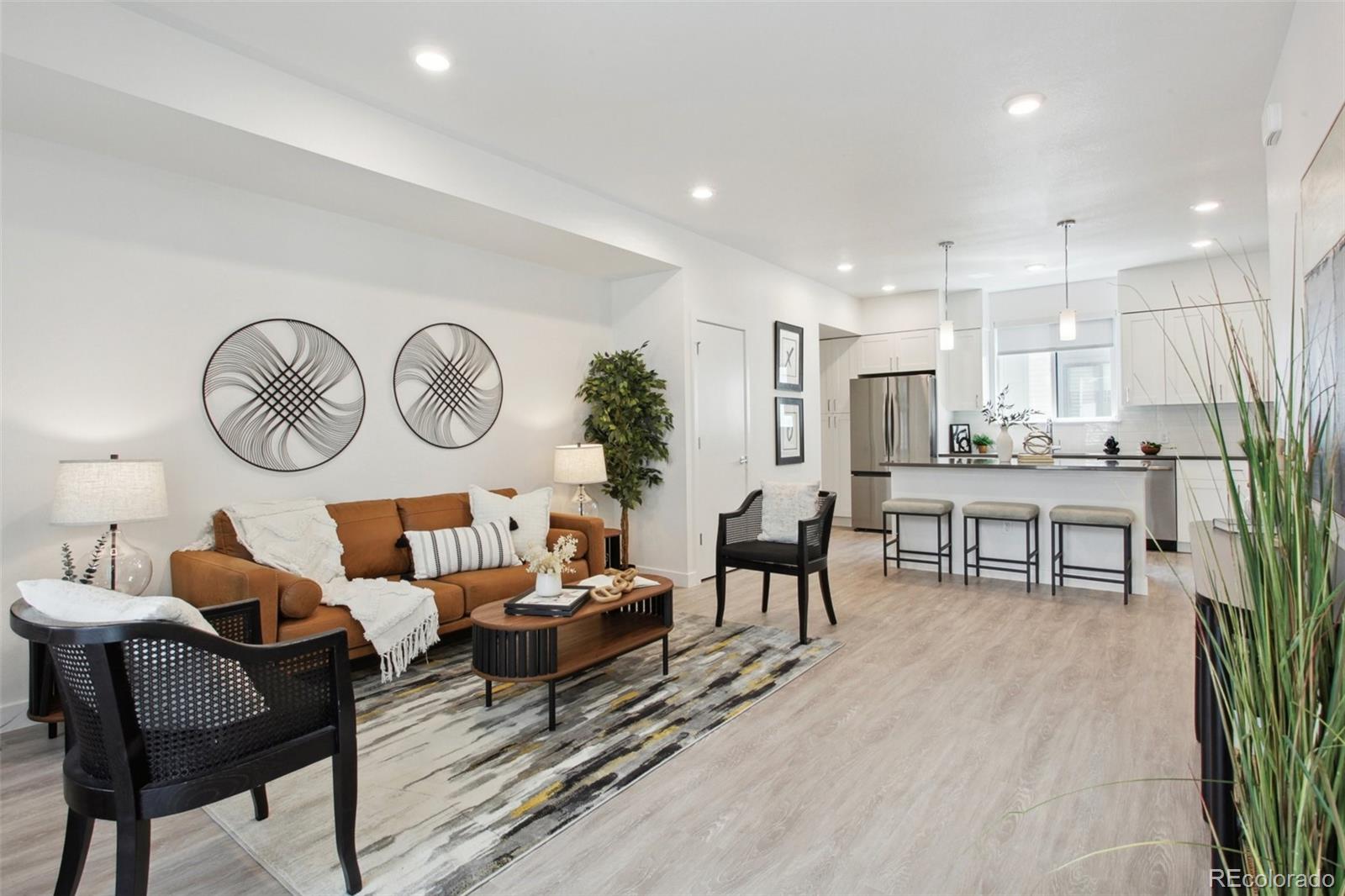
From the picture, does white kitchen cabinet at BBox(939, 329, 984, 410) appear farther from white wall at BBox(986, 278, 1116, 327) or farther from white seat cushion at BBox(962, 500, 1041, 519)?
white seat cushion at BBox(962, 500, 1041, 519)

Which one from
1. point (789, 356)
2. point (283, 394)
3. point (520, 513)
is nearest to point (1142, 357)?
point (789, 356)

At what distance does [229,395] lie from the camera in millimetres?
3625

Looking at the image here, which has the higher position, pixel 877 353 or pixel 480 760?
pixel 877 353

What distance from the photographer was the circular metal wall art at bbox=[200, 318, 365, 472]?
11.9 ft

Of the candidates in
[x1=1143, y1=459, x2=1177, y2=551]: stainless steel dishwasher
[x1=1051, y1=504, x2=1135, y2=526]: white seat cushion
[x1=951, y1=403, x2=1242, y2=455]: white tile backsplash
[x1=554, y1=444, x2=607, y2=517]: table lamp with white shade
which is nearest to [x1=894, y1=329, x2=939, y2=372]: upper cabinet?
[x1=951, y1=403, x2=1242, y2=455]: white tile backsplash

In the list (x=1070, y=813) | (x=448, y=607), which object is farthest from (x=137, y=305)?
(x=1070, y=813)

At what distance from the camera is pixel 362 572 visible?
151 inches

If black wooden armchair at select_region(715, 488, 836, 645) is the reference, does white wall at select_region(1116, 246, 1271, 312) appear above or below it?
above

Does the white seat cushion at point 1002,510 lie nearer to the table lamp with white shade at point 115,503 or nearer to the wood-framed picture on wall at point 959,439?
the wood-framed picture on wall at point 959,439

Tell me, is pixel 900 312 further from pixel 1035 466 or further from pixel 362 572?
pixel 362 572

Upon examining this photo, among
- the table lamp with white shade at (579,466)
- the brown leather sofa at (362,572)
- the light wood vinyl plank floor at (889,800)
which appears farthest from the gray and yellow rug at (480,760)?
the table lamp with white shade at (579,466)

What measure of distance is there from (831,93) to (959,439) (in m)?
5.43

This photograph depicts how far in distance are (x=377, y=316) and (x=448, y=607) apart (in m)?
1.87

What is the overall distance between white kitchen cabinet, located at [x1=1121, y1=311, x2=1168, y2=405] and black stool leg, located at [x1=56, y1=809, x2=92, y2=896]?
25.5 ft
